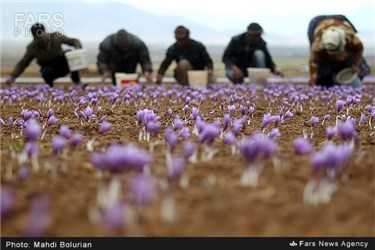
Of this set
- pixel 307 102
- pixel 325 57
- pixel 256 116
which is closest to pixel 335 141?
pixel 256 116

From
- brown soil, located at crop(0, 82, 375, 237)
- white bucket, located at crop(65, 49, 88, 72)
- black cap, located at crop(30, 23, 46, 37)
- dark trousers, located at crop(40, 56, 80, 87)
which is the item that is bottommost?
brown soil, located at crop(0, 82, 375, 237)

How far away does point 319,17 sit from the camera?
536 inches

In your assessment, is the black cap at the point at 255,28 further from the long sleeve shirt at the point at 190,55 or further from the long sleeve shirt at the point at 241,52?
the long sleeve shirt at the point at 190,55

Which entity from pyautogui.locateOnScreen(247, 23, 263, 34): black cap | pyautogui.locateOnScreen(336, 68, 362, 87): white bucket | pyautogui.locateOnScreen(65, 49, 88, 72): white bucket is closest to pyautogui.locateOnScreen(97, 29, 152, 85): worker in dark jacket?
pyautogui.locateOnScreen(65, 49, 88, 72): white bucket

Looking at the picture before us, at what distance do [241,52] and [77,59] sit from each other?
421 cm

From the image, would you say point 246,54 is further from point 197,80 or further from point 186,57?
point 197,80

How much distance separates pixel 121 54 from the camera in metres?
13.8

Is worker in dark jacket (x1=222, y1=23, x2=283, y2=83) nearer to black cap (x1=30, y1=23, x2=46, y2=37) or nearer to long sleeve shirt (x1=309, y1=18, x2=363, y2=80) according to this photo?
long sleeve shirt (x1=309, y1=18, x2=363, y2=80)

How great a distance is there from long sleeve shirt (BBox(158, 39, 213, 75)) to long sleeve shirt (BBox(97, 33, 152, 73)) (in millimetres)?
701

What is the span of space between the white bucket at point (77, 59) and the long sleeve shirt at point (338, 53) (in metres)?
5.29

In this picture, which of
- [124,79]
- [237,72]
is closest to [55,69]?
[124,79]

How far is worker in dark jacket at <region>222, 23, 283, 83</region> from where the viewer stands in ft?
46.0

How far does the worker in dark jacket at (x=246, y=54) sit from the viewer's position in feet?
46.0

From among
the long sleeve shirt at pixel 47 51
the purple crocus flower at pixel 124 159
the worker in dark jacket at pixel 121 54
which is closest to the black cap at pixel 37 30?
the long sleeve shirt at pixel 47 51
